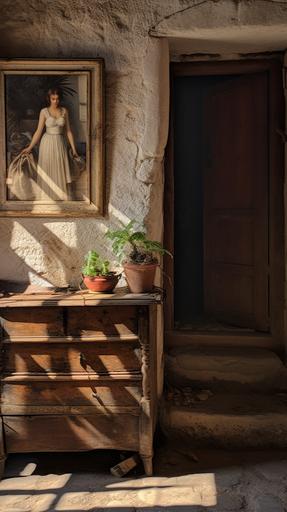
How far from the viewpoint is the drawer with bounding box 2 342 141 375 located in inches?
122

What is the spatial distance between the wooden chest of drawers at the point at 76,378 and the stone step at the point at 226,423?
495 millimetres

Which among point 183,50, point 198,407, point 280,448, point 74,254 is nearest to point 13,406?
point 74,254

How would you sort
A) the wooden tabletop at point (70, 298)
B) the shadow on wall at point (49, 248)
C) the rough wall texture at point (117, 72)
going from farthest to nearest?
the shadow on wall at point (49, 248) < the rough wall texture at point (117, 72) < the wooden tabletop at point (70, 298)

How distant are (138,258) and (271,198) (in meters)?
1.36

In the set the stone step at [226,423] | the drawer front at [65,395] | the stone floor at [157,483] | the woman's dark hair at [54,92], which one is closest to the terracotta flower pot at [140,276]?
the drawer front at [65,395]

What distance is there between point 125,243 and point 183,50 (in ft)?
5.01

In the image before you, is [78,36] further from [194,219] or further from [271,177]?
[194,219]

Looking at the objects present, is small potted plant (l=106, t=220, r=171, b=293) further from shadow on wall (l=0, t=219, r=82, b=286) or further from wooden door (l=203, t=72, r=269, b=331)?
wooden door (l=203, t=72, r=269, b=331)

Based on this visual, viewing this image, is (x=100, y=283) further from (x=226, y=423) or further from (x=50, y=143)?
(x=226, y=423)

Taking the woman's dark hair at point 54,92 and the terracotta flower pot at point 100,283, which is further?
the woman's dark hair at point 54,92

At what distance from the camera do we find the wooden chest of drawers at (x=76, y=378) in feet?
10.1

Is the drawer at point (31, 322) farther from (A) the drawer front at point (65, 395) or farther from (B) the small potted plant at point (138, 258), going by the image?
(B) the small potted plant at point (138, 258)

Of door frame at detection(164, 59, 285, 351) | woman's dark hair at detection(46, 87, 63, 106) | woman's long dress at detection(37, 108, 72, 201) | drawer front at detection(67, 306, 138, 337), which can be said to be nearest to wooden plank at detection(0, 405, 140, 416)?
drawer front at detection(67, 306, 138, 337)

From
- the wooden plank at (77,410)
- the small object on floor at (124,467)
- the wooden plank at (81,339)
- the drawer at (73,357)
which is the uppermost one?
the wooden plank at (81,339)
